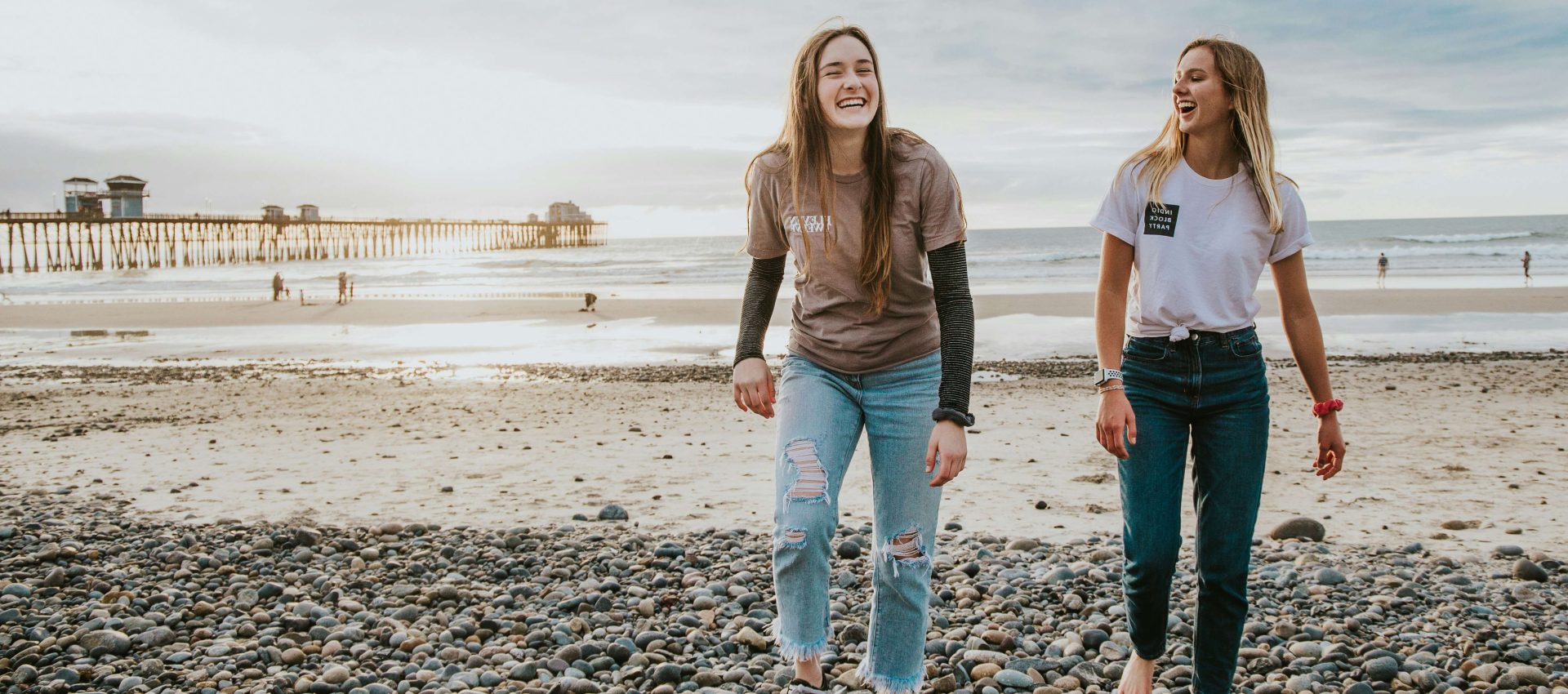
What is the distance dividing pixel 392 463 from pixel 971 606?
518 centimetres

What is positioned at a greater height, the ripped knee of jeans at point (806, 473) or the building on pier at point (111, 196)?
the building on pier at point (111, 196)

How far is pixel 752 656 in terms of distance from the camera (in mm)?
3936

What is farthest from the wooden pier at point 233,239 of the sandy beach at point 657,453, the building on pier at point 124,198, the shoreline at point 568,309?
the sandy beach at point 657,453

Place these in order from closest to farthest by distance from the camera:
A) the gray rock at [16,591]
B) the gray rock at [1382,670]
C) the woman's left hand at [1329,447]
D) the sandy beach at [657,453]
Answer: the woman's left hand at [1329,447] < the gray rock at [1382,670] < the gray rock at [16,591] < the sandy beach at [657,453]

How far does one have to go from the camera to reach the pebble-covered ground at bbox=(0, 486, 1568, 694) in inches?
146

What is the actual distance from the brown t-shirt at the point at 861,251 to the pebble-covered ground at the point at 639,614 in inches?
52.8

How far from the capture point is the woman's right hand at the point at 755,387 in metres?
3.00

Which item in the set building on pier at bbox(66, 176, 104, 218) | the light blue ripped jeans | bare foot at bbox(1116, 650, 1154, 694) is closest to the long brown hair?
the light blue ripped jeans

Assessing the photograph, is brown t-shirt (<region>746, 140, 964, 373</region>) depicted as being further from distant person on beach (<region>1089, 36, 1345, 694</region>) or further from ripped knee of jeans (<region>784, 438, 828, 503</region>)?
distant person on beach (<region>1089, 36, 1345, 694</region>)

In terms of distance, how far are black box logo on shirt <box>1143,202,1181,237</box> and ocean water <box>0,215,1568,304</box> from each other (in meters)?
28.7

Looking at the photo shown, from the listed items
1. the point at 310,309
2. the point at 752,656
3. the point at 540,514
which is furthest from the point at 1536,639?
the point at 310,309

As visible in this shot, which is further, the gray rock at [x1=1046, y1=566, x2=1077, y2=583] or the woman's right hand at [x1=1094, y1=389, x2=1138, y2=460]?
the gray rock at [x1=1046, y1=566, x2=1077, y2=583]

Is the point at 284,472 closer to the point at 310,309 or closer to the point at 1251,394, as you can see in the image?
the point at 1251,394

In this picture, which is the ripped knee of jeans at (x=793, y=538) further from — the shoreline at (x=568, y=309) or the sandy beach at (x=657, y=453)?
the shoreline at (x=568, y=309)
